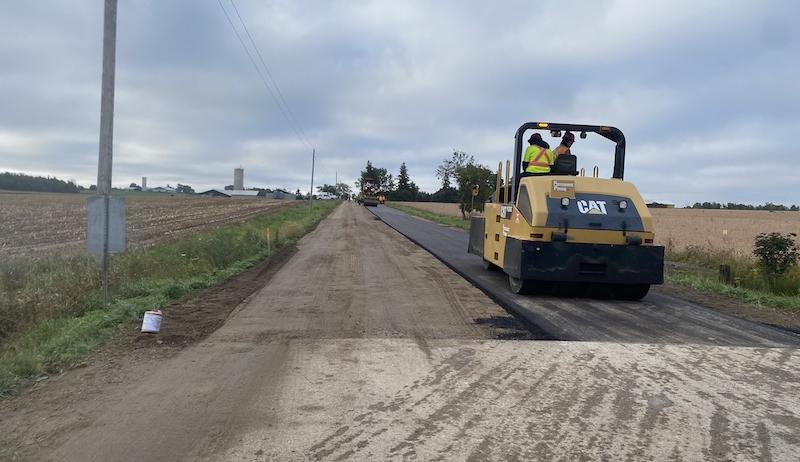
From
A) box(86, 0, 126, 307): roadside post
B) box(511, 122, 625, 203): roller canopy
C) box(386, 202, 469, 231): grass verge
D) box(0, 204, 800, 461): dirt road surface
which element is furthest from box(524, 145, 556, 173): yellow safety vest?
box(386, 202, 469, 231): grass verge

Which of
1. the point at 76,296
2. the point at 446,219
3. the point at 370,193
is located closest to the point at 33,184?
the point at 370,193

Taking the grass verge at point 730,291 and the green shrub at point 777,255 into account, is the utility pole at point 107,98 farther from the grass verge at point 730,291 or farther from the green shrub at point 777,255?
the green shrub at point 777,255

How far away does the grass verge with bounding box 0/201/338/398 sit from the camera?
5965mm

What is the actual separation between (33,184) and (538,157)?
3312 inches

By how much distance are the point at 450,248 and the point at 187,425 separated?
53.5ft

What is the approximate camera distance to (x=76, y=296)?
8.96 metres

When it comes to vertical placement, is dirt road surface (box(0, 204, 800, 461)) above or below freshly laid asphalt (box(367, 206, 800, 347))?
below

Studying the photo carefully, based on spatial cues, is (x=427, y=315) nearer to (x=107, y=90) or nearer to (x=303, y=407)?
(x=303, y=407)

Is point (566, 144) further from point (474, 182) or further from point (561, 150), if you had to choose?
point (474, 182)

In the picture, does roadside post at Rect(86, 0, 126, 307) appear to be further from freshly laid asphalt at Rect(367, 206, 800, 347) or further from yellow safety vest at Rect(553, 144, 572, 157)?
yellow safety vest at Rect(553, 144, 572, 157)

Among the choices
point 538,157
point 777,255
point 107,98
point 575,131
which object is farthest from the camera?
point 777,255

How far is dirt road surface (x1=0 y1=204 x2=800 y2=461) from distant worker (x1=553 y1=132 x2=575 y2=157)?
5026 millimetres

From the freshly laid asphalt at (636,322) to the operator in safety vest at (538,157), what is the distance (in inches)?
Result: 93.4

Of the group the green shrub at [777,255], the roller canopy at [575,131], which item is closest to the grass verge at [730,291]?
the green shrub at [777,255]
